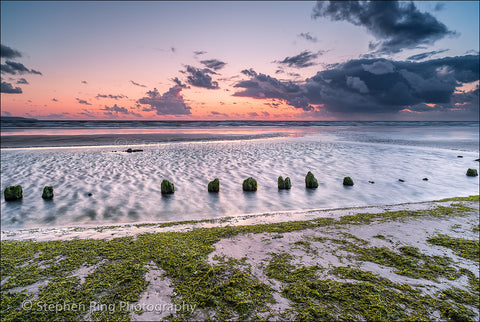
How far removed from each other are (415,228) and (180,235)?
22.6 feet

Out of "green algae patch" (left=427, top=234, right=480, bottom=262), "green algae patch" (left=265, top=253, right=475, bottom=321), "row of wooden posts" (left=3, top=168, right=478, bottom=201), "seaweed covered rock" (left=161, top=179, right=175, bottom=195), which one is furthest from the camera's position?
"seaweed covered rock" (left=161, top=179, right=175, bottom=195)

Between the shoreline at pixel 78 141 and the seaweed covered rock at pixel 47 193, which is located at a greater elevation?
the shoreline at pixel 78 141

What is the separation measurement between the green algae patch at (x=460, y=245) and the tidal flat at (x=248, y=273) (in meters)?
Result: 0.03

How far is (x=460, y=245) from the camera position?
19.5 feet

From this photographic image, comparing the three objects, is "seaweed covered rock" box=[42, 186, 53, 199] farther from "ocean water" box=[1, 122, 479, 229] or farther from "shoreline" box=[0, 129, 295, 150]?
"shoreline" box=[0, 129, 295, 150]

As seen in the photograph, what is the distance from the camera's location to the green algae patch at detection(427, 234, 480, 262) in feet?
18.2

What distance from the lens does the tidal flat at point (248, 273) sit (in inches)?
149

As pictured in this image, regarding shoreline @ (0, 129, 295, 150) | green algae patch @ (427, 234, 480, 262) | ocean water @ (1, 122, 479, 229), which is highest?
shoreline @ (0, 129, 295, 150)

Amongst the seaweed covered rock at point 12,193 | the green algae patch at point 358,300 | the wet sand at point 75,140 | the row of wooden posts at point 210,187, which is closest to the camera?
the green algae patch at point 358,300

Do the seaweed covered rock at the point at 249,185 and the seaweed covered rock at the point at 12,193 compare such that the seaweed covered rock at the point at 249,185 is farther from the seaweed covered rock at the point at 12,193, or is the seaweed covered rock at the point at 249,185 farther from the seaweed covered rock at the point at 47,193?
the seaweed covered rock at the point at 12,193

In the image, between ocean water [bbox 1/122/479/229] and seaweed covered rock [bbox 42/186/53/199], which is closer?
ocean water [bbox 1/122/479/229]

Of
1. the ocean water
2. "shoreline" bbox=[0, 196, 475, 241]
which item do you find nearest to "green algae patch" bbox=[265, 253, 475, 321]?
"shoreline" bbox=[0, 196, 475, 241]

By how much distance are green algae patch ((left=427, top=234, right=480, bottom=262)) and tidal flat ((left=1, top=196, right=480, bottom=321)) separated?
0.03 m

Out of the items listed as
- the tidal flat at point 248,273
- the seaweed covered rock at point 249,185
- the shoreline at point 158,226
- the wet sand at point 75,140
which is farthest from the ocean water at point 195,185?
the wet sand at point 75,140
